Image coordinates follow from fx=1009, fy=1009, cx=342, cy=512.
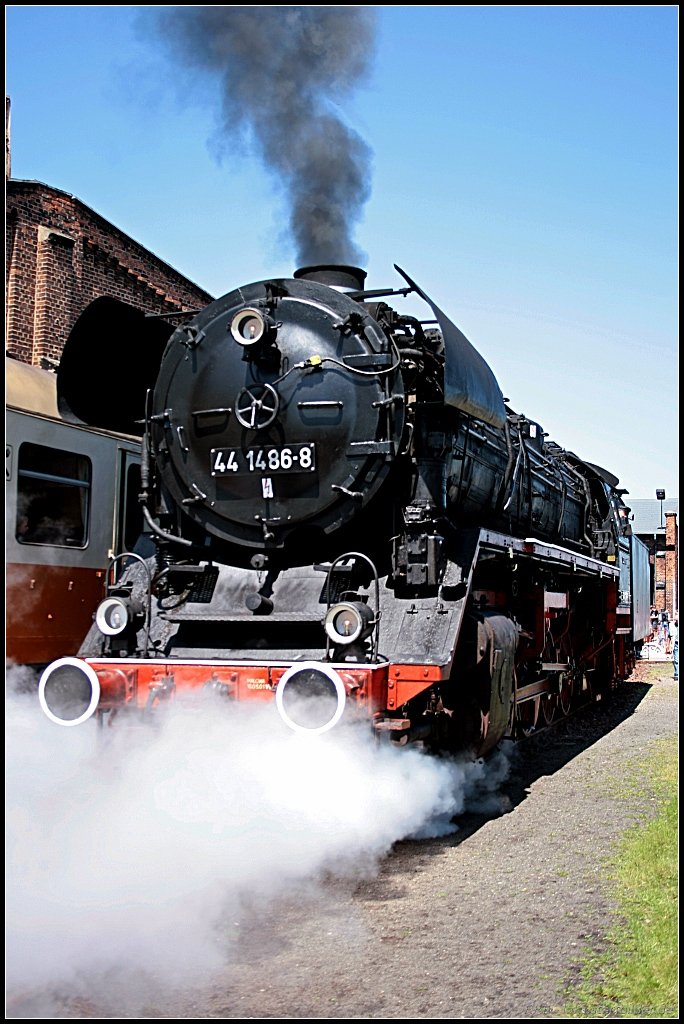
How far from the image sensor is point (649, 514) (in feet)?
147

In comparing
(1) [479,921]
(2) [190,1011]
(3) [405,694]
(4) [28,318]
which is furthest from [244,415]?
(4) [28,318]

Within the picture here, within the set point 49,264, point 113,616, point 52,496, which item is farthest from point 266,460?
point 49,264

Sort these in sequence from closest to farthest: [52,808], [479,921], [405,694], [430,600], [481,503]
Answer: [479,921]
[52,808]
[405,694]
[430,600]
[481,503]

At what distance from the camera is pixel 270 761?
5145 millimetres

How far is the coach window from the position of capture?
282 inches

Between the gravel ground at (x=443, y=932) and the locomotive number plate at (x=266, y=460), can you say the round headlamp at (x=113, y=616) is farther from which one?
the gravel ground at (x=443, y=932)

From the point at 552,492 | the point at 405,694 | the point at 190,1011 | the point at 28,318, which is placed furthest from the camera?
the point at 28,318

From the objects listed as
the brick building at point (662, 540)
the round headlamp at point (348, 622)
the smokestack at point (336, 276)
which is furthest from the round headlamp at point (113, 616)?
the brick building at point (662, 540)

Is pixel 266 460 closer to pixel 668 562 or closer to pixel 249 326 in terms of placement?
pixel 249 326

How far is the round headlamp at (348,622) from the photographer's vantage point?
5.43 metres

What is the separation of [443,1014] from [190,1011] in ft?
2.83

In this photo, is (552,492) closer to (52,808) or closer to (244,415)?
(244,415)

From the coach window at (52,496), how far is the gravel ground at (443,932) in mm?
3437

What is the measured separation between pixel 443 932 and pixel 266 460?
2.85 meters
